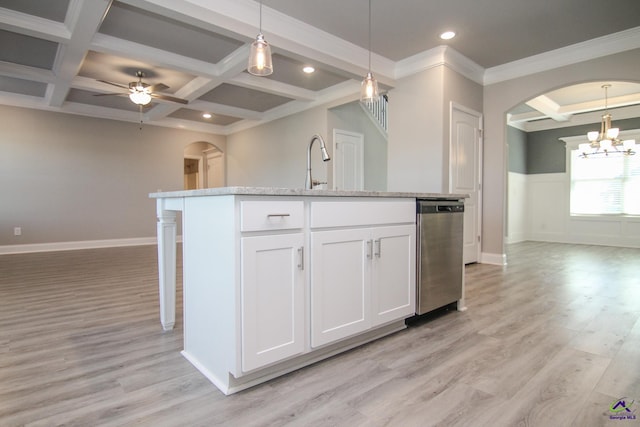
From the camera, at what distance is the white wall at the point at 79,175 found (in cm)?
604

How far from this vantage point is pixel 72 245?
649cm

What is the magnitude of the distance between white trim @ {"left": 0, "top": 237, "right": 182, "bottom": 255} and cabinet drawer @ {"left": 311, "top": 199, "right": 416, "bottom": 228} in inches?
258

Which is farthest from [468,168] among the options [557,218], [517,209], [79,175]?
[79,175]

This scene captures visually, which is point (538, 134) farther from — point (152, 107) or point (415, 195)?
point (152, 107)

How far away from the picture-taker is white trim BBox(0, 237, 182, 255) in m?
6.00

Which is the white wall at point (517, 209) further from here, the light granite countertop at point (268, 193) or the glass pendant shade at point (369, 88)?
the light granite countertop at point (268, 193)

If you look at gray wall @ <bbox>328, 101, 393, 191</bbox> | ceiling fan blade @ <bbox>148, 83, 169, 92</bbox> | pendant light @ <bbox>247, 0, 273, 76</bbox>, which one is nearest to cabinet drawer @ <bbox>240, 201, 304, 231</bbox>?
pendant light @ <bbox>247, 0, 273, 76</bbox>

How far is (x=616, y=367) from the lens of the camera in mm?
1825

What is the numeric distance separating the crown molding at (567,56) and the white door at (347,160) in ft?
7.41

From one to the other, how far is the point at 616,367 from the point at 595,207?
739cm

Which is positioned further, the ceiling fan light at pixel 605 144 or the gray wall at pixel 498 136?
the ceiling fan light at pixel 605 144

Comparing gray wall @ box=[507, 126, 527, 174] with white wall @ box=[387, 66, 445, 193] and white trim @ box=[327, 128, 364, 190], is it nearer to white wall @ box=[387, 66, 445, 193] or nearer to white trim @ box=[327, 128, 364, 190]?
white trim @ box=[327, 128, 364, 190]

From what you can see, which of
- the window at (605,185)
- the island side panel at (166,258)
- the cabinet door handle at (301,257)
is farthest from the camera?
the window at (605,185)

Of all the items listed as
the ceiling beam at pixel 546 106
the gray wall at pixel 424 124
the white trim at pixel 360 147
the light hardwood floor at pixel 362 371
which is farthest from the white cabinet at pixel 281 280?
the ceiling beam at pixel 546 106
